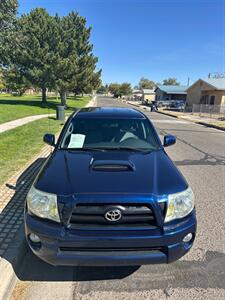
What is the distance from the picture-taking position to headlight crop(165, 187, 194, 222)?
260 cm

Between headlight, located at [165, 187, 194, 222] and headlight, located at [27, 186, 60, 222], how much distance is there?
3.39 feet

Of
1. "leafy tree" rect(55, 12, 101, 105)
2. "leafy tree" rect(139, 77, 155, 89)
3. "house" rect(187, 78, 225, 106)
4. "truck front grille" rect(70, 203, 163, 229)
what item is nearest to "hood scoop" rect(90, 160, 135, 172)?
"truck front grille" rect(70, 203, 163, 229)

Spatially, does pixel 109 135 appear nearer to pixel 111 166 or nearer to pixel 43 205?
pixel 111 166

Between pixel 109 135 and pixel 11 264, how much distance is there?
212 cm

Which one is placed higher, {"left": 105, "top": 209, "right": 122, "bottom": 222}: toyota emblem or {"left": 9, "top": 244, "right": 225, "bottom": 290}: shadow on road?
{"left": 105, "top": 209, "right": 122, "bottom": 222}: toyota emblem

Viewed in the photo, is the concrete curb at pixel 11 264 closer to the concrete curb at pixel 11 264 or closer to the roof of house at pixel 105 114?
the concrete curb at pixel 11 264

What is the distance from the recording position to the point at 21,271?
2996 mm

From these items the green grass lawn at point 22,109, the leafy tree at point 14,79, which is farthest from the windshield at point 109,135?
the leafy tree at point 14,79

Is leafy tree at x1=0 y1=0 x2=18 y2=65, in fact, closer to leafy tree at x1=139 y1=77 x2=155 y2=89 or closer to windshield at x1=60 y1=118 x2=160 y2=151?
windshield at x1=60 y1=118 x2=160 y2=151

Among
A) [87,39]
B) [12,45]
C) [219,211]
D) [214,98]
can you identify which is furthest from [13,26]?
[214,98]

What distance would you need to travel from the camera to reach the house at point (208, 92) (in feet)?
121

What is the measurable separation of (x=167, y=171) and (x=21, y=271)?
1914mm

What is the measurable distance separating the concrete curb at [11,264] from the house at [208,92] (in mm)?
36828

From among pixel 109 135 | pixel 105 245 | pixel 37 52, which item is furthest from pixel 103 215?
pixel 37 52
